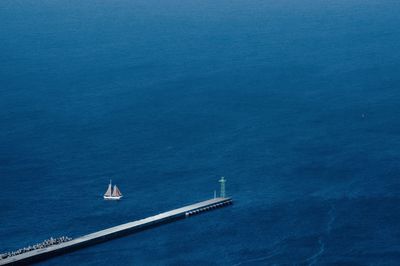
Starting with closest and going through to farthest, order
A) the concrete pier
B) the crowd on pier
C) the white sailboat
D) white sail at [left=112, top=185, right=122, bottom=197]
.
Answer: the crowd on pier, the concrete pier, the white sailboat, white sail at [left=112, top=185, right=122, bottom=197]

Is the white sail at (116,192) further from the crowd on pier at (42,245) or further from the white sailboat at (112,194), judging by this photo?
the crowd on pier at (42,245)

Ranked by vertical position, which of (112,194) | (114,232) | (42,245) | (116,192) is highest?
(116,192)

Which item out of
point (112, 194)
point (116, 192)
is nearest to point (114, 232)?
point (112, 194)

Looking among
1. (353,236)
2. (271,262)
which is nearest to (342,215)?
(353,236)

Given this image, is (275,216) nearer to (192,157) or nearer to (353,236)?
(353,236)

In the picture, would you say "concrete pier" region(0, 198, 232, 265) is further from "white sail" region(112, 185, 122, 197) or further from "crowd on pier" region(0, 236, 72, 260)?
"white sail" region(112, 185, 122, 197)

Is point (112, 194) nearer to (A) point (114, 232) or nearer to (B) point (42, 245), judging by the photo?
(A) point (114, 232)

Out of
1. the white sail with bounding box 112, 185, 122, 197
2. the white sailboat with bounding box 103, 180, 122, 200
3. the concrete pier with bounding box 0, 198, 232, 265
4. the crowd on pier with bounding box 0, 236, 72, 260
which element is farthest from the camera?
the white sail with bounding box 112, 185, 122, 197

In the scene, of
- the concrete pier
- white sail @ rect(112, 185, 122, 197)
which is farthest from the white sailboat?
the concrete pier
